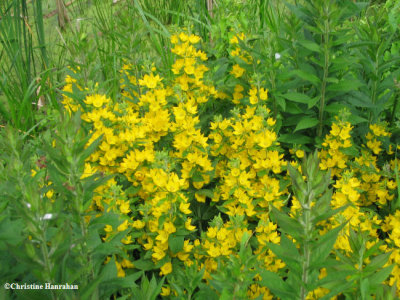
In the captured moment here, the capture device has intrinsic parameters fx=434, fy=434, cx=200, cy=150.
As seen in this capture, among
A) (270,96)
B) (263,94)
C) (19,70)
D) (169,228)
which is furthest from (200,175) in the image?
(19,70)

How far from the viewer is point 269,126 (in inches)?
76.3

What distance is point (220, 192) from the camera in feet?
6.33

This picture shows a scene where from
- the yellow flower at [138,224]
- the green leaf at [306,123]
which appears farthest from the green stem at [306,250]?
the green leaf at [306,123]

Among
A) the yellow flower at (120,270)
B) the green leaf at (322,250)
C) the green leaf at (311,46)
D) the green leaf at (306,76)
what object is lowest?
the yellow flower at (120,270)

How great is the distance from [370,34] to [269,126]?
711 millimetres

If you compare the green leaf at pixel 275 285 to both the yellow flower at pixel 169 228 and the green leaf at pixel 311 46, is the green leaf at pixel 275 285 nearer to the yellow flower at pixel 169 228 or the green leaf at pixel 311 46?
the yellow flower at pixel 169 228

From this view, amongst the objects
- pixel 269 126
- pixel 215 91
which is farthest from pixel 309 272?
pixel 215 91

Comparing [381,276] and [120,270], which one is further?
[120,270]

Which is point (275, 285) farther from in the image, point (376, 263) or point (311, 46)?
point (311, 46)

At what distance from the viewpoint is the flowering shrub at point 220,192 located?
1.34 metres

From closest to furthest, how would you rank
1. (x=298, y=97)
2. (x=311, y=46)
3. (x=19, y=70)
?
1. (x=311, y=46)
2. (x=298, y=97)
3. (x=19, y=70)

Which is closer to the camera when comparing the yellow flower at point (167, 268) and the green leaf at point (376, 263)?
the green leaf at point (376, 263)

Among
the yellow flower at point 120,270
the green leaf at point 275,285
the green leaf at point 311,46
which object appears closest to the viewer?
the green leaf at point 275,285

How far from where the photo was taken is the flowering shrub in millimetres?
1341
